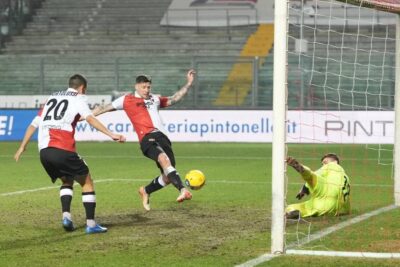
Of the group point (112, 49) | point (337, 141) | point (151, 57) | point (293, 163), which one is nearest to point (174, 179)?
point (293, 163)

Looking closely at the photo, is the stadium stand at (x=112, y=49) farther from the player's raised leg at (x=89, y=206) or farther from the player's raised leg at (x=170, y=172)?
the player's raised leg at (x=89, y=206)

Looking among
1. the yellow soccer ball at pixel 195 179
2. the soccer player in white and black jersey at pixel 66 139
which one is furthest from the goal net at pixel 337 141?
the soccer player in white and black jersey at pixel 66 139

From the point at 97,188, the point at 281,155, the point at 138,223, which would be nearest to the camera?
the point at 281,155

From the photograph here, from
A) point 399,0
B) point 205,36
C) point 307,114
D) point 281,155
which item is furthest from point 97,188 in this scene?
point 205,36

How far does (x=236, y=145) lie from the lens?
91.4 ft

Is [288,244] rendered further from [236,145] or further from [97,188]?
[236,145]

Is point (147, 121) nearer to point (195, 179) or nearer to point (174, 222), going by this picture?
point (195, 179)

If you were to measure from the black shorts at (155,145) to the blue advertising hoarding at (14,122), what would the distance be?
710 inches

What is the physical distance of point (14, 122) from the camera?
30.5 m

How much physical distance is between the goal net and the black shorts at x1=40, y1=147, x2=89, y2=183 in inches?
94.5

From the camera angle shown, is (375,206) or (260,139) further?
(260,139)

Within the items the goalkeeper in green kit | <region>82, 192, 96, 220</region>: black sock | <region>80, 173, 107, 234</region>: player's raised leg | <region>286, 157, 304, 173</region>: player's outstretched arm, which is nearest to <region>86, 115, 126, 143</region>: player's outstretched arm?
<region>80, 173, 107, 234</region>: player's raised leg

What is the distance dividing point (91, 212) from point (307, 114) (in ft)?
62.0

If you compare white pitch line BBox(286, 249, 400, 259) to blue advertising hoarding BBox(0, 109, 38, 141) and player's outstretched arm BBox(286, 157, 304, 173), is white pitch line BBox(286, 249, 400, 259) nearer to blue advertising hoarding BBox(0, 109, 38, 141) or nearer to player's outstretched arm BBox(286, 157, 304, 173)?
player's outstretched arm BBox(286, 157, 304, 173)
